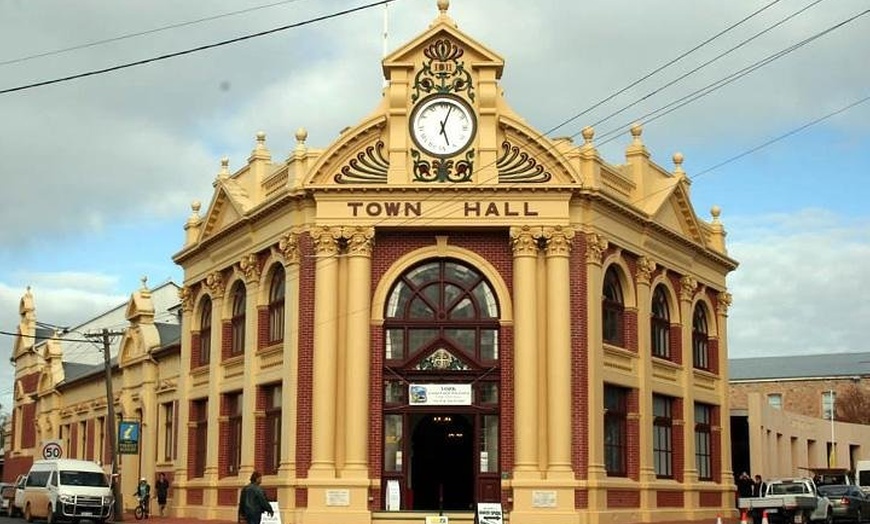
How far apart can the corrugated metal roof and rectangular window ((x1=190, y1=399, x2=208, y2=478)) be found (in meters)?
55.8

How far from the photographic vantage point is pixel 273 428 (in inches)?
1526

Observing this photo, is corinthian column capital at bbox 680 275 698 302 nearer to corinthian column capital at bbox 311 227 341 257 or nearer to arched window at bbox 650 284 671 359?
arched window at bbox 650 284 671 359

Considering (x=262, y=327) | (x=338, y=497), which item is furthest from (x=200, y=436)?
(x=338, y=497)

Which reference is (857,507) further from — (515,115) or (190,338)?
(190,338)

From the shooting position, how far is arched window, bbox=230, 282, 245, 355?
137 feet

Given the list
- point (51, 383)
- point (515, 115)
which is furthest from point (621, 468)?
point (51, 383)

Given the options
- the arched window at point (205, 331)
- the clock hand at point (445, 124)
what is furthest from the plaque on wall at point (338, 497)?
the arched window at point (205, 331)

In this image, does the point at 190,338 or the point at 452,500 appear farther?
the point at 190,338

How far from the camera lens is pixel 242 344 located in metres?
41.8

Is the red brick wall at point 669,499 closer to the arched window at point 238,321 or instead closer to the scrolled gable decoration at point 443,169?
the scrolled gable decoration at point 443,169

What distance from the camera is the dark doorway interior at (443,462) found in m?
37.1

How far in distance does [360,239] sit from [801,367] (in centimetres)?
6525

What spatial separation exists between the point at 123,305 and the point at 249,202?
3344 centimetres

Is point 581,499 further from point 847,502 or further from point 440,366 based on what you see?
point 847,502
